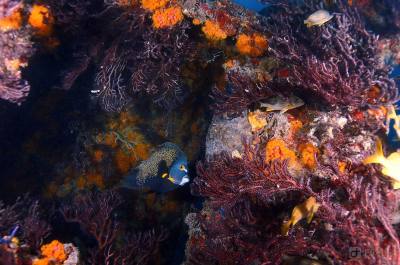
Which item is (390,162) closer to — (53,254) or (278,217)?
(278,217)

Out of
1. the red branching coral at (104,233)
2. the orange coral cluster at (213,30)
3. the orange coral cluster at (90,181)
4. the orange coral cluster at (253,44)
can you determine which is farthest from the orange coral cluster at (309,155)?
the orange coral cluster at (90,181)

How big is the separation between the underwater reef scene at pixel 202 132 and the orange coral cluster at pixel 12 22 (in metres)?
0.01

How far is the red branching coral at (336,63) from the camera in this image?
3482mm

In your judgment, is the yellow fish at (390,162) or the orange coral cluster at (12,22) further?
the orange coral cluster at (12,22)

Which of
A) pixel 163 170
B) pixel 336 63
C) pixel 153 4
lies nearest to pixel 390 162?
pixel 336 63

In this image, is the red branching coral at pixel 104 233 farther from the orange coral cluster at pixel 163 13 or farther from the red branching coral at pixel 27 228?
the orange coral cluster at pixel 163 13

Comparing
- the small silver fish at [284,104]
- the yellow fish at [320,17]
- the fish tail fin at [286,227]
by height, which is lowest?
the fish tail fin at [286,227]

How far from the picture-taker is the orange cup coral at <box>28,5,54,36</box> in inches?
150

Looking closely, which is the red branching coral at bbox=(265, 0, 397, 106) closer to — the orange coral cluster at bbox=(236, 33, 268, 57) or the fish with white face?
the orange coral cluster at bbox=(236, 33, 268, 57)

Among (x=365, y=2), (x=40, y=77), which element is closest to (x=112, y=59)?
(x=40, y=77)

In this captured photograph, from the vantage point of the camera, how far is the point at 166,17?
4.30 m

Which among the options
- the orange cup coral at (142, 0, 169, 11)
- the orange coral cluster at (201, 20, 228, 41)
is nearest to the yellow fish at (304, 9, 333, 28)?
the orange coral cluster at (201, 20, 228, 41)

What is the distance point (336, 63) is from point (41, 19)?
11.8 ft

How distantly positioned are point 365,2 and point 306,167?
4.19 m
